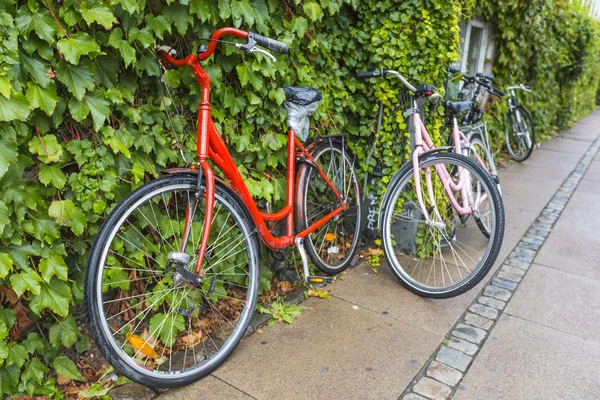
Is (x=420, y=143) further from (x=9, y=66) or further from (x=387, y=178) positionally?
(x=9, y=66)

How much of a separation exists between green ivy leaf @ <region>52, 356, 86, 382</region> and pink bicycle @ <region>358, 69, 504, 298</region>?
2.01 m

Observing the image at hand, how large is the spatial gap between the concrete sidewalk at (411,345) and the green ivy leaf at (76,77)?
148 centimetres

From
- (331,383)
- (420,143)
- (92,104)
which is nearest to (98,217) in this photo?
(92,104)

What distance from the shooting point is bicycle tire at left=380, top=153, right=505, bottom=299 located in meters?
3.01

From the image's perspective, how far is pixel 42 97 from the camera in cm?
204

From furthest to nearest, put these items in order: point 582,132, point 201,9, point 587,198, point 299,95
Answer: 1. point 582,132
2. point 587,198
3. point 299,95
4. point 201,9

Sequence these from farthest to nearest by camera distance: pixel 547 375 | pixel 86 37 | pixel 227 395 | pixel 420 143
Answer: pixel 420 143, pixel 547 375, pixel 227 395, pixel 86 37

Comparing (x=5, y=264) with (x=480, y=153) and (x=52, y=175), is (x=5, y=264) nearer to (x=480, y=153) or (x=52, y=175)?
(x=52, y=175)

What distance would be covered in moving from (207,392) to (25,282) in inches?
38.6

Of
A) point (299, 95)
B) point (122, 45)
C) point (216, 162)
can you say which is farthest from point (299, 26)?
point (122, 45)

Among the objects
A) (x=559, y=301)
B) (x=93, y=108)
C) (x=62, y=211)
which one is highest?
(x=93, y=108)

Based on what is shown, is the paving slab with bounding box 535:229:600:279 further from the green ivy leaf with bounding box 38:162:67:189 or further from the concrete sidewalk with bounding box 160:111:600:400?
the green ivy leaf with bounding box 38:162:67:189

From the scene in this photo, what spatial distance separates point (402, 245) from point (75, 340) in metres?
2.46

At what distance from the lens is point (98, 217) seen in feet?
7.74
